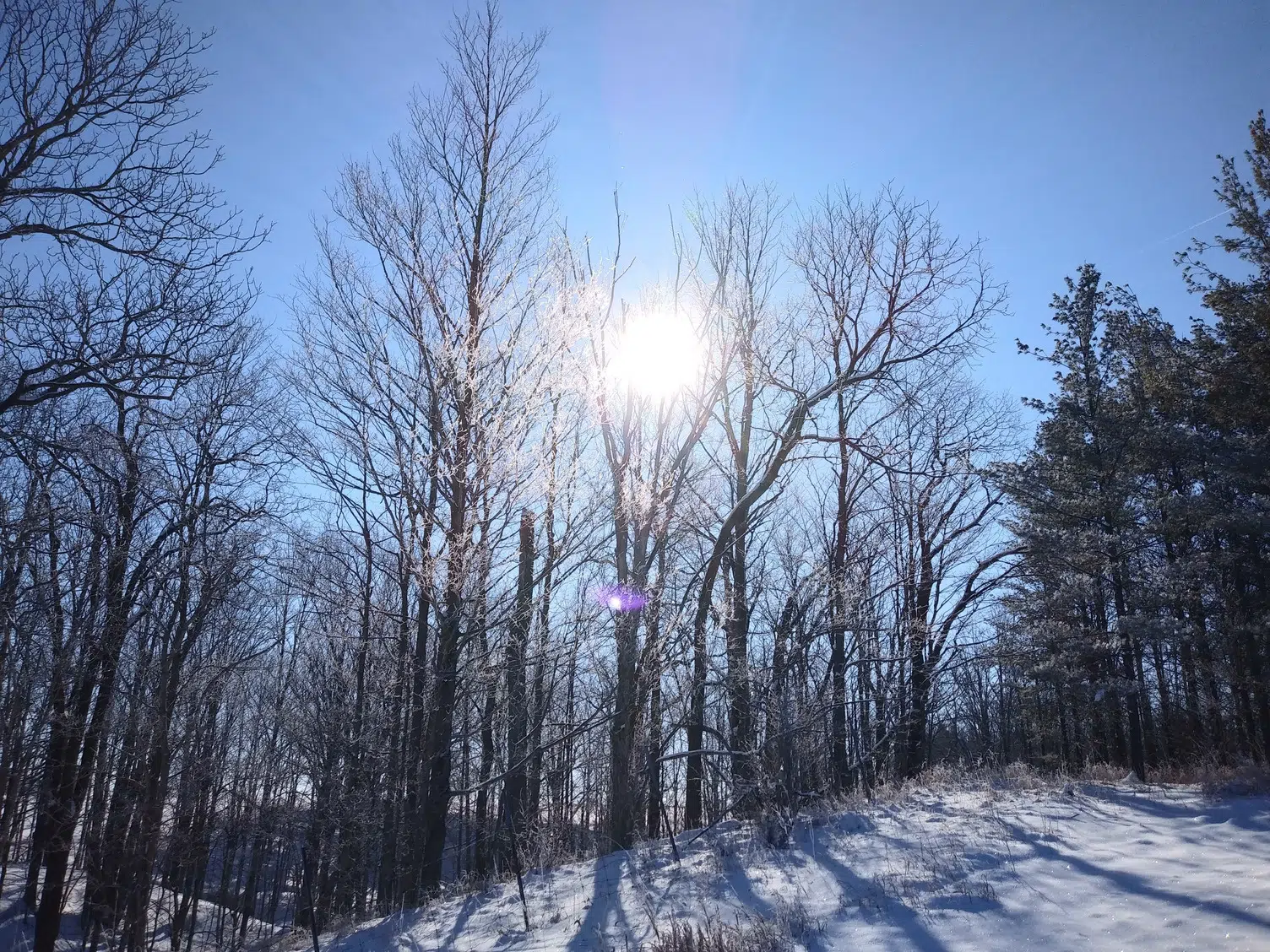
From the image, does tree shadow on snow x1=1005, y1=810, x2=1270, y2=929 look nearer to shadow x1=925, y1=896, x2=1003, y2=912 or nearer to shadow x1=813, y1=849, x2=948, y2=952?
shadow x1=925, y1=896, x2=1003, y2=912

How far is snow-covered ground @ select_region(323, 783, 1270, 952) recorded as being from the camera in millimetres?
5035

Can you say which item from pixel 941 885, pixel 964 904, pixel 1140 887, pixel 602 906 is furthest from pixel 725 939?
pixel 1140 887

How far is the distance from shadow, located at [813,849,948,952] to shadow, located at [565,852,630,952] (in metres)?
2.00

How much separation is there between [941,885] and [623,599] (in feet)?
22.4

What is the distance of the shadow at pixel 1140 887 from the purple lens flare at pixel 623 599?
241 inches

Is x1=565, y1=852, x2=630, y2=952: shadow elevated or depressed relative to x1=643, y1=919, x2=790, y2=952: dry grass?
depressed

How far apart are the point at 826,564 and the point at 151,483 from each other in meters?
13.2

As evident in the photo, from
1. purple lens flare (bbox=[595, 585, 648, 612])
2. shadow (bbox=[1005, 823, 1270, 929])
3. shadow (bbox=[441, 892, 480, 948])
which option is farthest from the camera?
purple lens flare (bbox=[595, 585, 648, 612])

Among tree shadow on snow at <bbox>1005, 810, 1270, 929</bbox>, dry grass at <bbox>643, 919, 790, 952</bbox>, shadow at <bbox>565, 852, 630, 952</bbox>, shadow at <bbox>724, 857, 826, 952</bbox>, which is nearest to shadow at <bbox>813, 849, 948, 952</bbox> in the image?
shadow at <bbox>724, 857, 826, 952</bbox>

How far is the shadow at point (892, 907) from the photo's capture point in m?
5.06

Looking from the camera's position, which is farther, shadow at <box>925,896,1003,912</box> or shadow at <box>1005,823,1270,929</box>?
shadow at <box>925,896,1003,912</box>

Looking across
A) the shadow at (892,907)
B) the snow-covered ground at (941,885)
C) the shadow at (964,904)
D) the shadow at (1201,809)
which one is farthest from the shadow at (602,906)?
the shadow at (1201,809)

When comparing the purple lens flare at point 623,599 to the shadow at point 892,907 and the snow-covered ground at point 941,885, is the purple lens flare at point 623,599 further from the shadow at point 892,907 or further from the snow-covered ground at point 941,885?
the shadow at point 892,907

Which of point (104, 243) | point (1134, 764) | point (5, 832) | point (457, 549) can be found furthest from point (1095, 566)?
point (5, 832)
